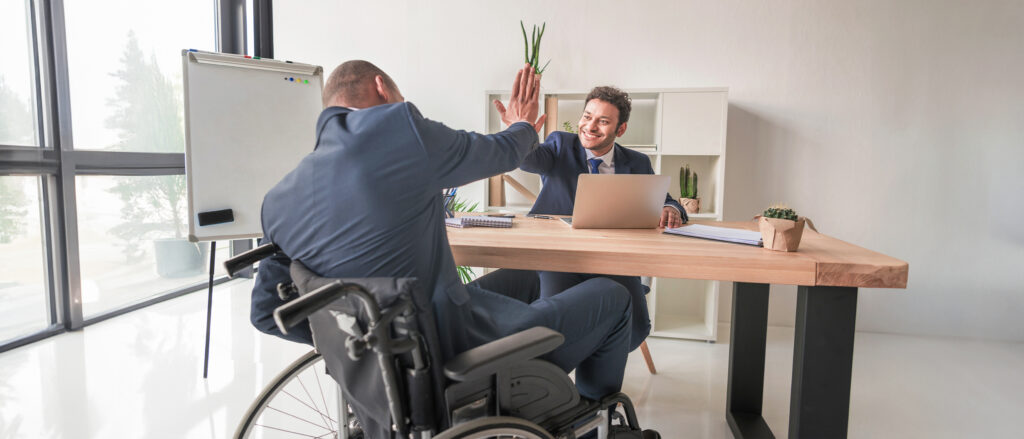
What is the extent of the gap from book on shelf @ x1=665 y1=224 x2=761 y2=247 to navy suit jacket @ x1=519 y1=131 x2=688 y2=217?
2.50 feet

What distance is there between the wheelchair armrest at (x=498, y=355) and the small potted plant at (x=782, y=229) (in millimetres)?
732

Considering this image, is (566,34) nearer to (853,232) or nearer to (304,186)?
(853,232)

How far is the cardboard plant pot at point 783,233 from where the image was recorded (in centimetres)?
139

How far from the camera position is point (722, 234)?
1637mm

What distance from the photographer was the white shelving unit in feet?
10.5

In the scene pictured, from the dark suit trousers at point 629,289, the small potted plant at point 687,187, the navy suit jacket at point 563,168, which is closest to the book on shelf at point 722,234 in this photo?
the dark suit trousers at point 629,289

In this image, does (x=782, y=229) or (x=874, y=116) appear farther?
(x=874, y=116)

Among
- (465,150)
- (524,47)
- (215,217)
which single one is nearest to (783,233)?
(465,150)

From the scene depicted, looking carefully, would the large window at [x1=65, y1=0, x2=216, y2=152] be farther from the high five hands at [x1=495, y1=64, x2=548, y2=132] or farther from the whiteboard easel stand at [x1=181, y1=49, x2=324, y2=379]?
the high five hands at [x1=495, y1=64, x2=548, y2=132]

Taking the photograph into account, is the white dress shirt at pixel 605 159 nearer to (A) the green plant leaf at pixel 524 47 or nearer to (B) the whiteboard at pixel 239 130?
(A) the green plant leaf at pixel 524 47

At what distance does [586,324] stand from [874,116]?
9.71 feet

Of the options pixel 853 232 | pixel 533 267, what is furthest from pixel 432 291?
pixel 853 232

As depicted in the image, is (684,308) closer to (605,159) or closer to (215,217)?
(605,159)

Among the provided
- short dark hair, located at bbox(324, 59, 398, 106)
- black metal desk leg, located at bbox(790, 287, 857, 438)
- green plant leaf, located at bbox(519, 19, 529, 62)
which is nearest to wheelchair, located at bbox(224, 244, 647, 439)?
short dark hair, located at bbox(324, 59, 398, 106)
